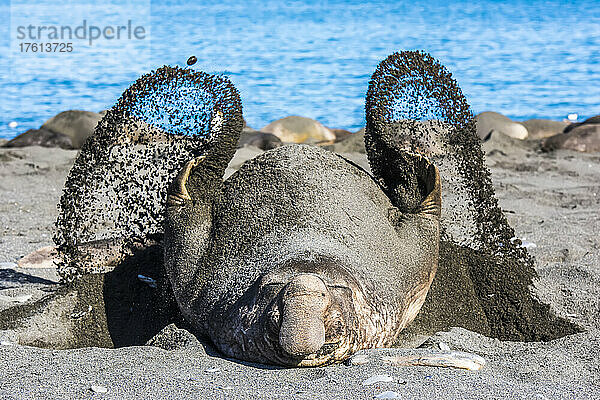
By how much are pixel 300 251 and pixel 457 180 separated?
4.52 ft

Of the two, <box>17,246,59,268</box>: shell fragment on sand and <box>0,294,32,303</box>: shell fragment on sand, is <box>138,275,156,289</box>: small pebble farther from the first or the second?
<box>17,246,59,268</box>: shell fragment on sand

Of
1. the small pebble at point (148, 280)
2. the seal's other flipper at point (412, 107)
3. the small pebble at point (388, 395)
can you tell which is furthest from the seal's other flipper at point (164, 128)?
the small pebble at point (388, 395)

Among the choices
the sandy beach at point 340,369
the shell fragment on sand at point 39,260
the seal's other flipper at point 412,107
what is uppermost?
the seal's other flipper at point 412,107

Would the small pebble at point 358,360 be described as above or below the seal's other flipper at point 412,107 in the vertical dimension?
below

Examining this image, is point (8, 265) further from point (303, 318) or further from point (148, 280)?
point (303, 318)

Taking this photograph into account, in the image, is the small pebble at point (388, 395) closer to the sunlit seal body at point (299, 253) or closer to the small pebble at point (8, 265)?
the sunlit seal body at point (299, 253)

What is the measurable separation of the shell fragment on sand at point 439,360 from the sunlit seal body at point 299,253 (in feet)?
0.63

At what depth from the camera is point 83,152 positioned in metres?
4.48

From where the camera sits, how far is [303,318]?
282 centimetres

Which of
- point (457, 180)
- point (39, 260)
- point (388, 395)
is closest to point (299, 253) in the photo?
point (388, 395)

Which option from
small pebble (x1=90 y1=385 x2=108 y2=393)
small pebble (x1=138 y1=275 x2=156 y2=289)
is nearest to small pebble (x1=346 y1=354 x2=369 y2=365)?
small pebble (x1=90 y1=385 x2=108 y2=393)

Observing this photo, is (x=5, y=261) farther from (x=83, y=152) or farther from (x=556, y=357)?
(x=556, y=357)

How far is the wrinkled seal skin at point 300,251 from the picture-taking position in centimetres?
296

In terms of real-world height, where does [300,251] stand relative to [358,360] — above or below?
above
